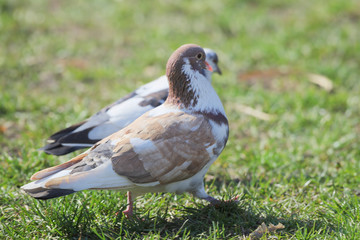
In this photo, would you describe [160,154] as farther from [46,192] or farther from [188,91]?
[46,192]

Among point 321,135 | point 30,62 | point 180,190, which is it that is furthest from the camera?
point 30,62

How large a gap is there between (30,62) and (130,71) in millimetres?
1354

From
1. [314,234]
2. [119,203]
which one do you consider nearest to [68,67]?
[119,203]

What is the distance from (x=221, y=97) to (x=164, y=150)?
2.66 meters

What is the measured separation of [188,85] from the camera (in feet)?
10.4

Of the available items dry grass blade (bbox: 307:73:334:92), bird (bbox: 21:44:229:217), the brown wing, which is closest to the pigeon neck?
bird (bbox: 21:44:229:217)

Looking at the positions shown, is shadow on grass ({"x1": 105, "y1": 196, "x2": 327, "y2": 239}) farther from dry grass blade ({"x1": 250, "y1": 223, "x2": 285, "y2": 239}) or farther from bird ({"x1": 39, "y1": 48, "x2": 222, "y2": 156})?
bird ({"x1": 39, "y1": 48, "x2": 222, "y2": 156})

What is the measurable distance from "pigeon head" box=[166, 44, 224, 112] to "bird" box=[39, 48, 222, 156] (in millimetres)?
588

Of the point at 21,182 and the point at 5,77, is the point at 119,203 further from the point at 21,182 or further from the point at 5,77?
the point at 5,77

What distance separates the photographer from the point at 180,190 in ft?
10.0

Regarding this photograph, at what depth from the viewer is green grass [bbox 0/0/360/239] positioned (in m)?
3.09

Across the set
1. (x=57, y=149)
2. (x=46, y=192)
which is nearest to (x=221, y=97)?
(x=57, y=149)

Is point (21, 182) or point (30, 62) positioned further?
point (30, 62)

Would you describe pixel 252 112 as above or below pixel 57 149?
below
